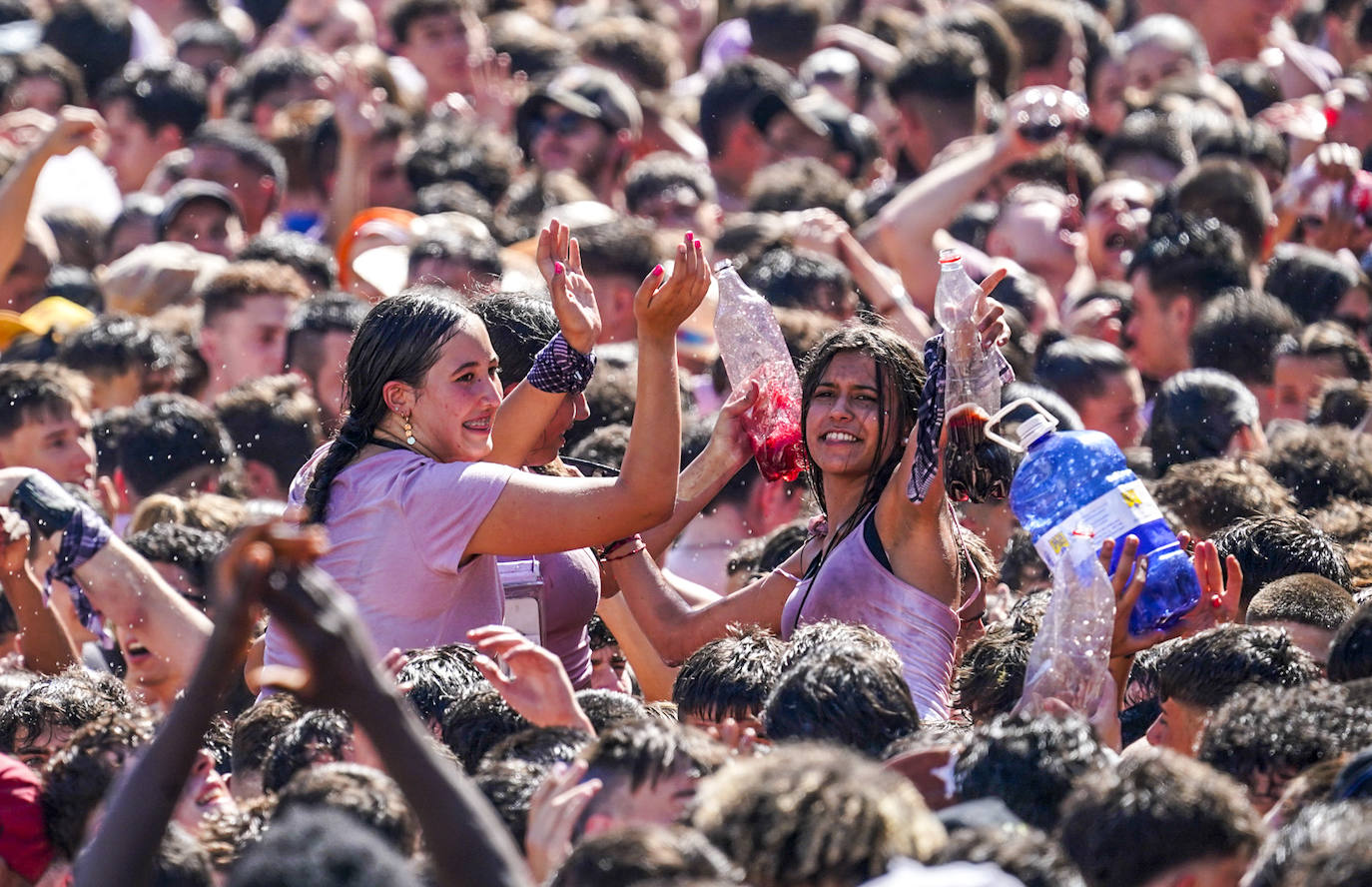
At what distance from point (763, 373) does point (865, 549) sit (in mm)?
741

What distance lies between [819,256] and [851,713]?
12.9ft

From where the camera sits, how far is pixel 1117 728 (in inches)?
173

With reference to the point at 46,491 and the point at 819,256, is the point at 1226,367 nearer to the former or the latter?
the point at 819,256

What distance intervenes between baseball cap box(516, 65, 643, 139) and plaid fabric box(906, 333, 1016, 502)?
17.4 feet

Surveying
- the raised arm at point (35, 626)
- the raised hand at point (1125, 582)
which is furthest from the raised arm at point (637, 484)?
the raised arm at point (35, 626)

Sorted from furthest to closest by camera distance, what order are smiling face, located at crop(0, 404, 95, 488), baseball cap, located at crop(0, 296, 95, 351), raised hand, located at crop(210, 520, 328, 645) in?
baseball cap, located at crop(0, 296, 95, 351), smiling face, located at crop(0, 404, 95, 488), raised hand, located at crop(210, 520, 328, 645)

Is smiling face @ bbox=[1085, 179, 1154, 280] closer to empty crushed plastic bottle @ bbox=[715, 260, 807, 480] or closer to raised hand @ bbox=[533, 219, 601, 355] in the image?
empty crushed plastic bottle @ bbox=[715, 260, 807, 480]

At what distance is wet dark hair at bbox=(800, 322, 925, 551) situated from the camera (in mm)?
4832

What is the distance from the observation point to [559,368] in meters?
4.72

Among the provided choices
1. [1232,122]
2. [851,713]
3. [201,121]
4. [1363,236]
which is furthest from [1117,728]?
[201,121]

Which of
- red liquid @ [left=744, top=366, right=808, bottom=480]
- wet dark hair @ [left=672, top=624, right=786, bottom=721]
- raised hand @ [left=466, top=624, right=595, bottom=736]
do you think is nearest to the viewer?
raised hand @ [left=466, top=624, right=595, bottom=736]

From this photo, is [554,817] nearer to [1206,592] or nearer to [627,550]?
[627,550]

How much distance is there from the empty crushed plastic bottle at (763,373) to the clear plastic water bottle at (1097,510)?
0.69 meters

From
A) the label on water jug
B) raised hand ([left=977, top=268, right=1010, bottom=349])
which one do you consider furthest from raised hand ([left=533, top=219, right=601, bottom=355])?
the label on water jug
